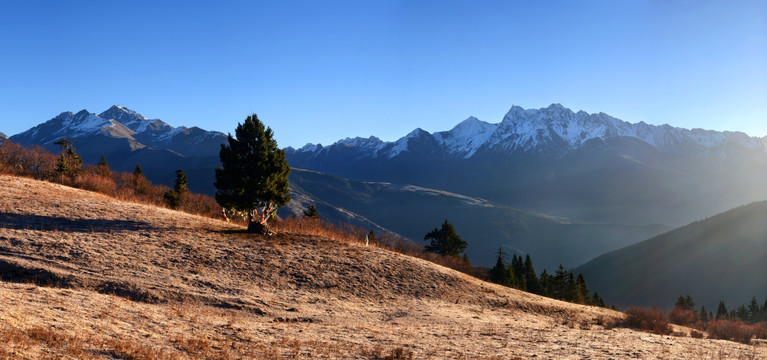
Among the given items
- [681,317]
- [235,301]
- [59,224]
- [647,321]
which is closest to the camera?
[235,301]

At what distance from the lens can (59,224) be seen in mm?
27781

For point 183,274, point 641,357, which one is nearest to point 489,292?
point 641,357

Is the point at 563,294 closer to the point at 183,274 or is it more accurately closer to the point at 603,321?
the point at 603,321

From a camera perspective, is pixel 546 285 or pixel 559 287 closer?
pixel 559 287

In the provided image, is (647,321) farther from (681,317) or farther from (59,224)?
(59,224)

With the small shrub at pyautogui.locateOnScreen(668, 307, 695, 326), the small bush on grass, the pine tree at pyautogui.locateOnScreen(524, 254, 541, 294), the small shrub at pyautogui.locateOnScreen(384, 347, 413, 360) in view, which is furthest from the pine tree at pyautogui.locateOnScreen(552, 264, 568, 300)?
the small shrub at pyautogui.locateOnScreen(384, 347, 413, 360)

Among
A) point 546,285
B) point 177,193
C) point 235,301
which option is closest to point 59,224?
point 235,301

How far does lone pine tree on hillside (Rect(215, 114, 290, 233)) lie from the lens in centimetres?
3522

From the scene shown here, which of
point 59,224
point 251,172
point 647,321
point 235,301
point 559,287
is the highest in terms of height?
point 251,172

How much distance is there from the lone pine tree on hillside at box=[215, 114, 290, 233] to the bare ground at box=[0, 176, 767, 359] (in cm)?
252

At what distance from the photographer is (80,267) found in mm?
21859

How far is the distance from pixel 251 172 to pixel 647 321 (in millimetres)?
30312

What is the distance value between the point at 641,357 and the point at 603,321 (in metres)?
13.8

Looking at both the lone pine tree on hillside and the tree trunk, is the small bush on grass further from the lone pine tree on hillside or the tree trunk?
the lone pine tree on hillside
